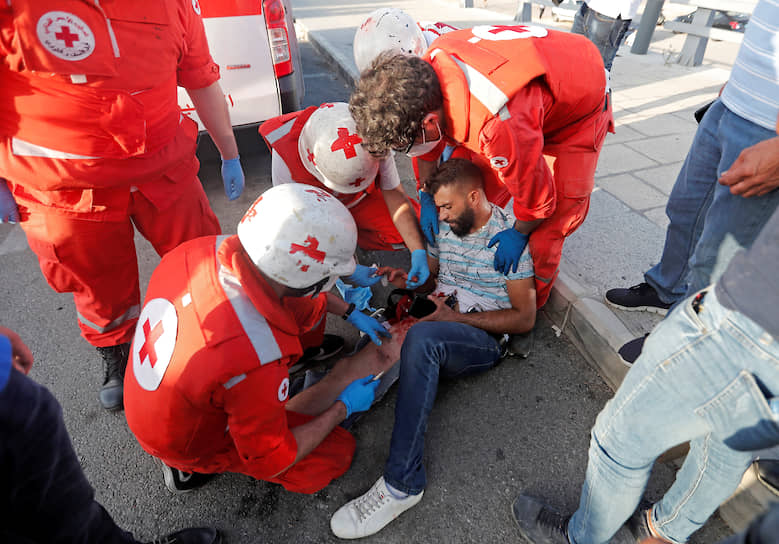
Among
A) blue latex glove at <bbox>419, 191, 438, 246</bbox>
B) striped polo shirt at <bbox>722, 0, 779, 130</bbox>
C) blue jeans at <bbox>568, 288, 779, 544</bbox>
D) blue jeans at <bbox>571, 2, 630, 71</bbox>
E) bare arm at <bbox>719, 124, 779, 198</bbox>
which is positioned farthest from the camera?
blue jeans at <bbox>571, 2, 630, 71</bbox>

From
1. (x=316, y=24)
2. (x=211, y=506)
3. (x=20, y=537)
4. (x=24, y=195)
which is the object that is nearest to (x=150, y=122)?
(x=24, y=195)

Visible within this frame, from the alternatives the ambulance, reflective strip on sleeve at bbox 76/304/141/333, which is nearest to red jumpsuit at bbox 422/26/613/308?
reflective strip on sleeve at bbox 76/304/141/333

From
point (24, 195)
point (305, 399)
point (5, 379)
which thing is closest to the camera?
point (5, 379)

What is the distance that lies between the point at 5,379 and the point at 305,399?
47.1 inches

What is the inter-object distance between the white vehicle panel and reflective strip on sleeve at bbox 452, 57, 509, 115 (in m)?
2.10

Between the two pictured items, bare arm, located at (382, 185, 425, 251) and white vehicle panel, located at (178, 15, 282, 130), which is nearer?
bare arm, located at (382, 185, 425, 251)

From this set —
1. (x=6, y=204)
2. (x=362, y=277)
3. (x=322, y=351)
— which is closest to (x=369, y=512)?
(x=322, y=351)

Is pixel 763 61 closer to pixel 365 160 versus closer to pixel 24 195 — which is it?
pixel 365 160

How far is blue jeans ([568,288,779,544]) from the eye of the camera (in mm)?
874

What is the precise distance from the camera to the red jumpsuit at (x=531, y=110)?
1521mm

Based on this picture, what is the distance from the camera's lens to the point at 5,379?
Answer: 83 cm

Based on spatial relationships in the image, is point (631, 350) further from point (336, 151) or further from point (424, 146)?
point (336, 151)

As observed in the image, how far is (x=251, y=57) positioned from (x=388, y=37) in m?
1.27

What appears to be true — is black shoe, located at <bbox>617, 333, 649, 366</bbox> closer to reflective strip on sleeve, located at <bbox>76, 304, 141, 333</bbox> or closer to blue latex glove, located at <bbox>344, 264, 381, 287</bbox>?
blue latex glove, located at <bbox>344, 264, 381, 287</bbox>
